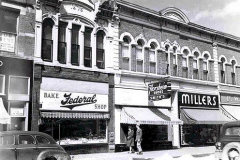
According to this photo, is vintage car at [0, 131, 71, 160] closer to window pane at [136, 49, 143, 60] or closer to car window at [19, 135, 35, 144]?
car window at [19, 135, 35, 144]

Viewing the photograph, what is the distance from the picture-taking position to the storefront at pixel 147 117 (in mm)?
18562

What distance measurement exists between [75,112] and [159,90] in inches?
214

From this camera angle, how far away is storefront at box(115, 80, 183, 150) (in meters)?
18.6

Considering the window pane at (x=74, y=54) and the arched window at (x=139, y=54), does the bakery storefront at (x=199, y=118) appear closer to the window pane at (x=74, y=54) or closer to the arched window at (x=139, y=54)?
the arched window at (x=139, y=54)

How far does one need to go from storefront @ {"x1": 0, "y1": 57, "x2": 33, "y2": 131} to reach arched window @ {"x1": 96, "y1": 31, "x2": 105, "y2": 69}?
4625 mm

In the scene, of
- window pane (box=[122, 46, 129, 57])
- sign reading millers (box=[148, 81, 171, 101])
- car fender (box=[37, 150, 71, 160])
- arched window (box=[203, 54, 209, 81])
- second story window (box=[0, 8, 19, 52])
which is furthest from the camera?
arched window (box=[203, 54, 209, 81])

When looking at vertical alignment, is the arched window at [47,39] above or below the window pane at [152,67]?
above

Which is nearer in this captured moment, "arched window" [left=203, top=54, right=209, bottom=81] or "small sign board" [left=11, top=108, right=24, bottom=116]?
"small sign board" [left=11, top=108, right=24, bottom=116]

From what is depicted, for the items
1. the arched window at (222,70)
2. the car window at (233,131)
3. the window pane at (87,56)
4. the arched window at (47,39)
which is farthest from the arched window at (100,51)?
the arched window at (222,70)

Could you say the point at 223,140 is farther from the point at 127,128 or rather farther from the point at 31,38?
the point at 31,38

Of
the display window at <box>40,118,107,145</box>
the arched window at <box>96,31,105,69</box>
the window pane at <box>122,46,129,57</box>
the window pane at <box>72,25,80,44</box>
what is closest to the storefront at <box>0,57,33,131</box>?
the display window at <box>40,118,107,145</box>

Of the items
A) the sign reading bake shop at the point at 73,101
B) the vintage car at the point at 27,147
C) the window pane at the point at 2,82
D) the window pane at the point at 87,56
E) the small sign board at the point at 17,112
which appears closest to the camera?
the vintage car at the point at 27,147

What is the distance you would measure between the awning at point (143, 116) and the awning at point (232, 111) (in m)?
7.63

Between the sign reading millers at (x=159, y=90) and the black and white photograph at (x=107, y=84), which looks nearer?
the black and white photograph at (x=107, y=84)
